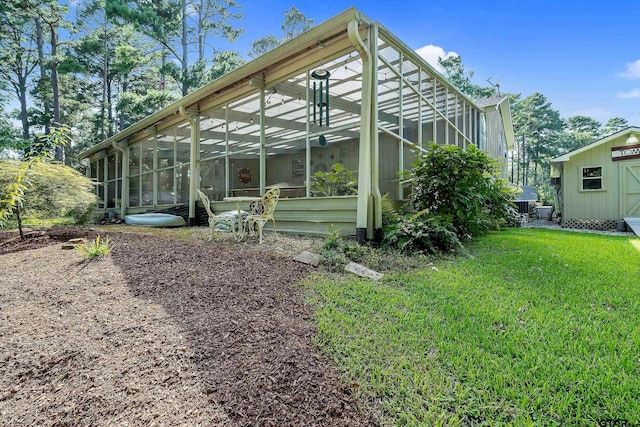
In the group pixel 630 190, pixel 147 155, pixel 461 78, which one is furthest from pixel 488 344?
pixel 461 78

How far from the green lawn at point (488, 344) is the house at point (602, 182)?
8674mm

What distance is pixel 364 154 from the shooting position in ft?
16.0

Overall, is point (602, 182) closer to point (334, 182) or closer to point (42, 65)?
point (334, 182)

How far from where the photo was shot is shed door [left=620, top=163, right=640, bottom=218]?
9562 millimetres

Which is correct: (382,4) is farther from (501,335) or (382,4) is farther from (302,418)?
(302,418)

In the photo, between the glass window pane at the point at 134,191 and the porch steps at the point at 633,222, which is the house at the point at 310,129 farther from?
the porch steps at the point at 633,222

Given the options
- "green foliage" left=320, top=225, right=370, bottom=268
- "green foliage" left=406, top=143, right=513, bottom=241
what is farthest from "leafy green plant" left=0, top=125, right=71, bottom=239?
"green foliage" left=406, top=143, right=513, bottom=241

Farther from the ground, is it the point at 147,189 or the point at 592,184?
the point at 592,184

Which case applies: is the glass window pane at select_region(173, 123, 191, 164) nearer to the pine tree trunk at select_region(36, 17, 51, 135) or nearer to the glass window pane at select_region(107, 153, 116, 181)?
the glass window pane at select_region(107, 153, 116, 181)

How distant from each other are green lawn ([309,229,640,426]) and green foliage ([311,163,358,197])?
8.45ft

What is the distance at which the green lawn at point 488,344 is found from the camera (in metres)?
1.49

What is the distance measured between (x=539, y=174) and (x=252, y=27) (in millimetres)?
35815

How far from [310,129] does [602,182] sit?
395 inches

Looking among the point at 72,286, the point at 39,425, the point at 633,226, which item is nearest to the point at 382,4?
the point at 633,226
